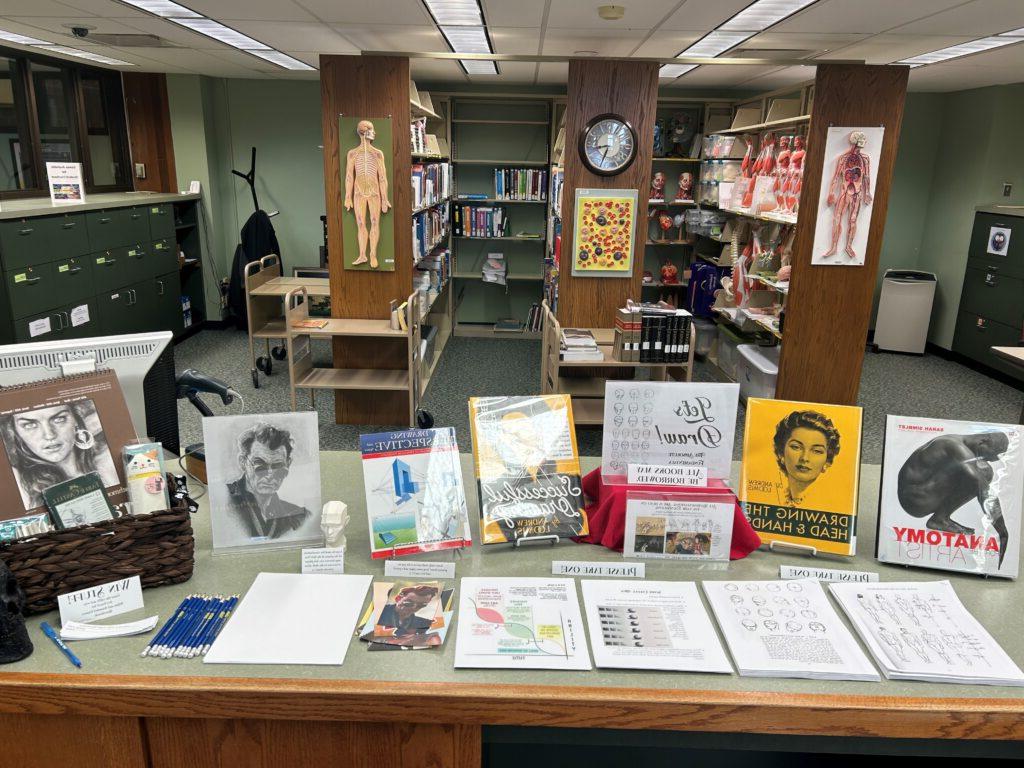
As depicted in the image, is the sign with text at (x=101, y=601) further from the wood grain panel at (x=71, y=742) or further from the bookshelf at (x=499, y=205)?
the bookshelf at (x=499, y=205)

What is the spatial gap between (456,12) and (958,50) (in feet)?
10.9

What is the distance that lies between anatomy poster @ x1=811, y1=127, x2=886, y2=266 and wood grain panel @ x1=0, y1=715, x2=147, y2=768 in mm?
4107

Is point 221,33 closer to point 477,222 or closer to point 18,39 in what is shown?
point 18,39

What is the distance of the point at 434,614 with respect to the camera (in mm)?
1300

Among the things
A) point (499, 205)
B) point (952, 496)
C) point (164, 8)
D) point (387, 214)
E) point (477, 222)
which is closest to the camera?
point (952, 496)

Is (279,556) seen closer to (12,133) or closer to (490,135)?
(12,133)

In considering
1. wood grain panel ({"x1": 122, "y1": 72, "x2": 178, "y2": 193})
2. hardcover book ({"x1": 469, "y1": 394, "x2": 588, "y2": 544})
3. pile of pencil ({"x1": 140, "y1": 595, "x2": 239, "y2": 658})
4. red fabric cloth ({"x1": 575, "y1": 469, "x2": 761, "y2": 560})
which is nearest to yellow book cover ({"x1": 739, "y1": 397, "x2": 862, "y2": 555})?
red fabric cloth ({"x1": 575, "y1": 469, "x2": 761, "y2": 560})

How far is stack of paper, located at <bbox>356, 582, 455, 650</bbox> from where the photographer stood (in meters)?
1.23

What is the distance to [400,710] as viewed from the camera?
1123 mm

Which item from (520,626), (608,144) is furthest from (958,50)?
(520,626)

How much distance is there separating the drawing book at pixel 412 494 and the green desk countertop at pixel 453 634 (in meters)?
0.05

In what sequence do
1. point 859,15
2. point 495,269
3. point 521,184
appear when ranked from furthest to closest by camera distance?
point 495,269
point 521,184
point 859,15

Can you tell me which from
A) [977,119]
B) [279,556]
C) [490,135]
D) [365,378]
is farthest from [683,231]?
[279,556]

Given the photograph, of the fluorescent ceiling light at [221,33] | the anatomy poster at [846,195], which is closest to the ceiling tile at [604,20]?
the anatomy poster at [846,195]
